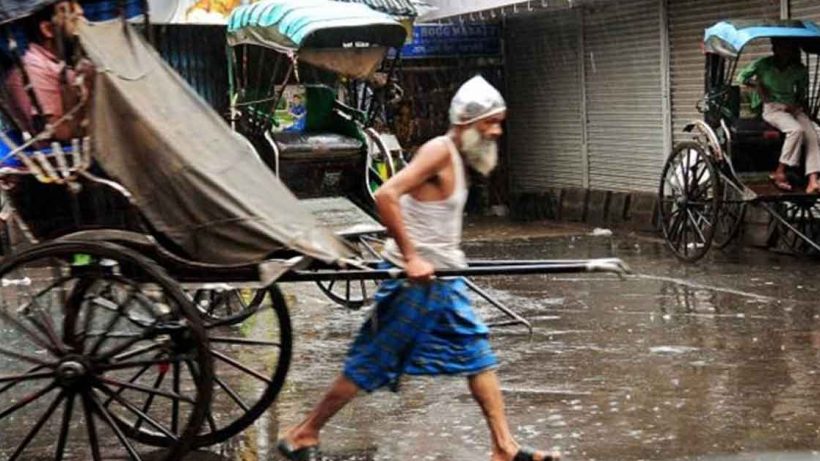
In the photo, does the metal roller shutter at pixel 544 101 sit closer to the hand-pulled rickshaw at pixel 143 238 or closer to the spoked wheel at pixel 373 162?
the spoked wheel at pixel 373 162

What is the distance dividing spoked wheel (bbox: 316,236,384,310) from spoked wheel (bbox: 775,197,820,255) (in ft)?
12.6

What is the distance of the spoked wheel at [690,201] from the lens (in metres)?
10.9

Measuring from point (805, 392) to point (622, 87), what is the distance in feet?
32.6

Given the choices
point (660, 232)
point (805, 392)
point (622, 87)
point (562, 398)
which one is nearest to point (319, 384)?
point (562, 398)

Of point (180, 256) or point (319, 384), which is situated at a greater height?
point (180, 256)

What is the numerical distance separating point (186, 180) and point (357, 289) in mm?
5402

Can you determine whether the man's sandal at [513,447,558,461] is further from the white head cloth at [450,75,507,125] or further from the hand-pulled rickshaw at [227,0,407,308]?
the hand-pulled rickshaw at [227,0,407,308]

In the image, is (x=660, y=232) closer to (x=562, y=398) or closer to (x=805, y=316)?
(x=805, y=316)

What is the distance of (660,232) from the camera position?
1428cm

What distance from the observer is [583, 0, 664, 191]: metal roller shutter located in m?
15.1

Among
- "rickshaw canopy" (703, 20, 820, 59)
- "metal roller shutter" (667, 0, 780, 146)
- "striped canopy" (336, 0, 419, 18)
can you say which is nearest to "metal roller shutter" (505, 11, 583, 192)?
"metal roller shutter" (667, 0, 780, 146)

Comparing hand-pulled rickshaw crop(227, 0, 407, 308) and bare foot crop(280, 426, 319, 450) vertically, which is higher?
hand-pulled rickshaw crop(227, 0, 407, 308)

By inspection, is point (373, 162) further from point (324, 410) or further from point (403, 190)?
point (403, 190)

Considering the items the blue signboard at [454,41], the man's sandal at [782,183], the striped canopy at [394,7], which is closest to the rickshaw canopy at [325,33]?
the striped canopy at [394,7]
